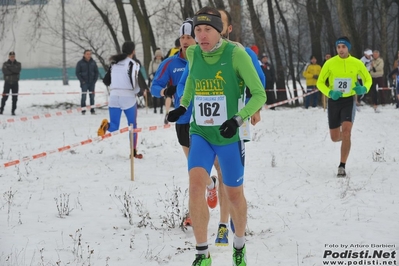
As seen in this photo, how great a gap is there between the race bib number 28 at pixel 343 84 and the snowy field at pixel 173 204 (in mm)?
1256

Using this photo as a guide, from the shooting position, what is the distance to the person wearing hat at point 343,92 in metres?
8.98

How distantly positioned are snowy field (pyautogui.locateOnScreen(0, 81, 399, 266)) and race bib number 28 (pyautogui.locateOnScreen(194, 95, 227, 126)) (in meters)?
1.20

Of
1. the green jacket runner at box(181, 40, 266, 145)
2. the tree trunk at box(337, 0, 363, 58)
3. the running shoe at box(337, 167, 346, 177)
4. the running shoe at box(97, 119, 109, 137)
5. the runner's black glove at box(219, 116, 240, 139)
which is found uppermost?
the tree trunk at box(337, 0, 363, 58)

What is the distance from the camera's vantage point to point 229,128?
460cm

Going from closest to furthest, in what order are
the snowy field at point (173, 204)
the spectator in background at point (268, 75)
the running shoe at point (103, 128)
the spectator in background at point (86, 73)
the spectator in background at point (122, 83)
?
the snowy field at point (173, 204)
the running shoe at point (103, 128)
the spectator in background at point (122, 83)
the spectator in background at point (86, 73)
the spectator in background at point (268, 75)

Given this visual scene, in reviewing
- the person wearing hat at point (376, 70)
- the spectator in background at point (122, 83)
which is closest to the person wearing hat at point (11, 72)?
the spectator in background at point (122, 83)

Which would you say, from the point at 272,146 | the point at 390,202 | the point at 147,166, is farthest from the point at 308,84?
the point at 390,202

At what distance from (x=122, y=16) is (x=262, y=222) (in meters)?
19.7

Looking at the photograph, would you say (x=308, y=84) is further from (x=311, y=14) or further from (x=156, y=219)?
(x=156, y=219)

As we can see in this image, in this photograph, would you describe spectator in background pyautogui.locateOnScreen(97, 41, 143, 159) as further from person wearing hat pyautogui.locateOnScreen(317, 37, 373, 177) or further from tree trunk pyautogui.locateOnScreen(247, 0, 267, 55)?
tree trunk pyautogui.locateOnScreen(247, 0, 267, 55)

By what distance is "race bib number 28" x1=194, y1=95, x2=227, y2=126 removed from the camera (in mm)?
4945

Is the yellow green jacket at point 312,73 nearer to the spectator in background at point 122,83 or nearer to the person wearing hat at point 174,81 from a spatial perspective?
the spectator in background at point 122,83

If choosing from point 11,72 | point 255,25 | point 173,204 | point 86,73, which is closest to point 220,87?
point 173,204

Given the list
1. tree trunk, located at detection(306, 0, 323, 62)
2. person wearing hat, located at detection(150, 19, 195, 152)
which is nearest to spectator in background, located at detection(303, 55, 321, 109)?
tree trunk, located at detection(306, 0, 323, 62)
